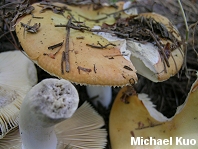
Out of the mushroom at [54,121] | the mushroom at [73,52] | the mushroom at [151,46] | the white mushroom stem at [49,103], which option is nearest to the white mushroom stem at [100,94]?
the mushroom at [54,121]

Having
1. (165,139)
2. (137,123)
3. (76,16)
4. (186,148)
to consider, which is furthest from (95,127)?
(76,16)

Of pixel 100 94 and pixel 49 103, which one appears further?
pixel 100 94

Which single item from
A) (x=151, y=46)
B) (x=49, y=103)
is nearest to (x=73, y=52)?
(x=49, y=103)

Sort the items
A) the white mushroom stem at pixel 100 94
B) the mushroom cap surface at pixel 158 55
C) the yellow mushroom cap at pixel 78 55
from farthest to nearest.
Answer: the white mushroom stem at pixel 100 94 < the mushroom cap surface at pixel 158 55 < the yellow mushroom cap at pixel 78 55

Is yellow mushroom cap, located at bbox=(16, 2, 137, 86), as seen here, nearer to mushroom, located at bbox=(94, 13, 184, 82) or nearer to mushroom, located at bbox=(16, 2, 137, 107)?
mushroom, located at bbox=(16, 2, 137, 107)

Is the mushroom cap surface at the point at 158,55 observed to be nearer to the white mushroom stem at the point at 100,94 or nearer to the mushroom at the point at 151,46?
the mushroom at the point at 151,46

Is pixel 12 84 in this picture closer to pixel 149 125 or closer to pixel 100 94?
pixel 100 94

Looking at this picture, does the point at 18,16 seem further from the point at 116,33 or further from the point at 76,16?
the point at 116,33
